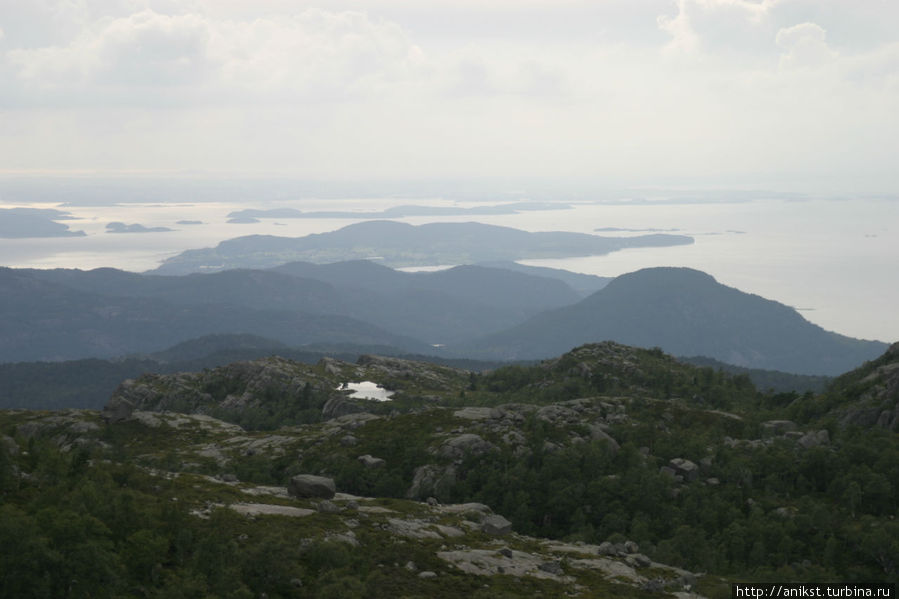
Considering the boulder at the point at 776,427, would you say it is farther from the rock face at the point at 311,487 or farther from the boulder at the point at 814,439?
the rock face at the point at 311,487

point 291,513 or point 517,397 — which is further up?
point 291,513

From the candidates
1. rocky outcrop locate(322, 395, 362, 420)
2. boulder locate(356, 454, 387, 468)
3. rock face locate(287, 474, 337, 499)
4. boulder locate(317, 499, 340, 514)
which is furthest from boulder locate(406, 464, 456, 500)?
rocky outcrop locate(322, 395, 362, 420)

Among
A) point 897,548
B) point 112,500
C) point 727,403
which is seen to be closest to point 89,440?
point 112,500

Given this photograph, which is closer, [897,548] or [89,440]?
[897,548]

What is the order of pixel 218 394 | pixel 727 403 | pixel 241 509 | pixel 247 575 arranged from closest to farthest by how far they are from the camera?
pixel 247 575 → pixel 241 509 → pixel 727 403 → pixel 218 394

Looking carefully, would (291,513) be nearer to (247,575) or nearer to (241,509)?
(241,509)

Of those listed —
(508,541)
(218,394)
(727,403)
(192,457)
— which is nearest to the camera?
(508,541)

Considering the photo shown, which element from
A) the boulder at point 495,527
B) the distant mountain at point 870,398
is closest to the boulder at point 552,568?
the boulder at point 495,527
